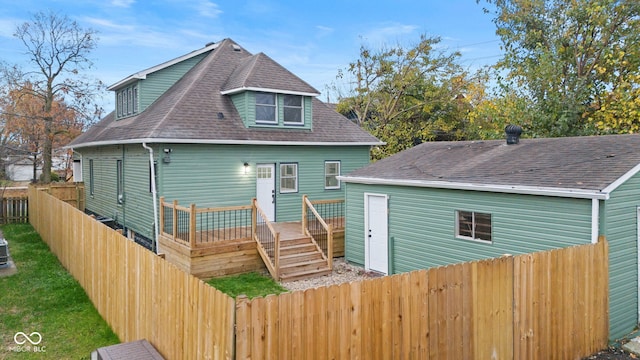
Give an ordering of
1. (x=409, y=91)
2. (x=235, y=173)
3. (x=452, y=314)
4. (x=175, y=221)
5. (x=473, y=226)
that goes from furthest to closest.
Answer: (x=409, y=91) → (x=235, y=173) → (x=175, y=221) → (x=473, y=226) → (x=452, y=314)

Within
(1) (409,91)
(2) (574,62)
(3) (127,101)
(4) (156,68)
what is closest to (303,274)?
(4) (156,68)

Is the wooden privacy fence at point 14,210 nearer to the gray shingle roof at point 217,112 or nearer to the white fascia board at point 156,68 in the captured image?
the gray shingle roof at point 217,112

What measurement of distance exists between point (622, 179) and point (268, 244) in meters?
7.77

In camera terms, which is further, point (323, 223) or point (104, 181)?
point (104, 181)

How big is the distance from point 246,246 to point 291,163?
4524 millimetres

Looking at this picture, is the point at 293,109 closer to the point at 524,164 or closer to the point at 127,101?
the point at 127,101

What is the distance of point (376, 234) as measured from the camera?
11.6 metres

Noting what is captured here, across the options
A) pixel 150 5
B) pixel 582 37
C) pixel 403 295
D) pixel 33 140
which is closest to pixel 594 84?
pixel 582 37

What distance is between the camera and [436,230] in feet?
33.0

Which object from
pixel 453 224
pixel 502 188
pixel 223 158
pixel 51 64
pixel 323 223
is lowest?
pixel 323 223

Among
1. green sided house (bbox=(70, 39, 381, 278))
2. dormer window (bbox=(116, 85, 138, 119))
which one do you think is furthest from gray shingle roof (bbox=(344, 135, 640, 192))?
dormer window (bbox=(116, 85, 138, 119))

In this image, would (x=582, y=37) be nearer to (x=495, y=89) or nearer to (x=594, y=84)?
(x=594, y=84)

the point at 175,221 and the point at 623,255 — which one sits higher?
the point at 175,221

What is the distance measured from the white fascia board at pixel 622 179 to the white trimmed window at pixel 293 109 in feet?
33.9
